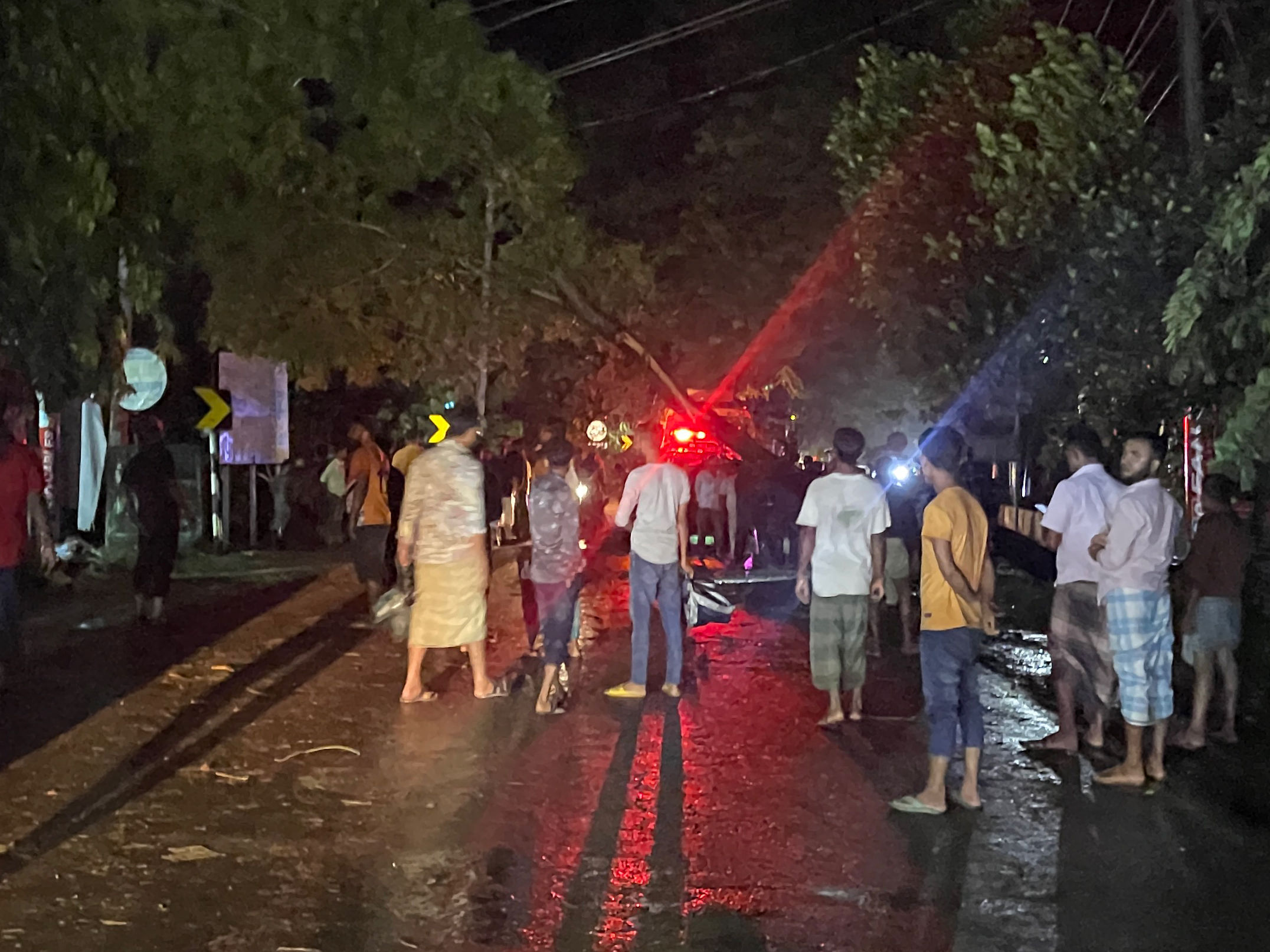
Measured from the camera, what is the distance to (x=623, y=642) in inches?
473

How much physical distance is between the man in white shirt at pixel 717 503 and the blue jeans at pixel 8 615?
38.5ft

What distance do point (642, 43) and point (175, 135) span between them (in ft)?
23.1

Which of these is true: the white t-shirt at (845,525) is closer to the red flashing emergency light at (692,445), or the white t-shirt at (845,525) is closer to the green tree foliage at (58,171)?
the green tree foliage at (58,171)

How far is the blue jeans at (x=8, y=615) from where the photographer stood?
8.67m

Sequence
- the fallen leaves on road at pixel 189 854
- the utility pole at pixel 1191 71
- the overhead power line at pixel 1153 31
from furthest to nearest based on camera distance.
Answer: the overhead power line at pixel 1153 31
the utility pole at pixel 1191 71
the fallen leaves on road at pixel 189 854

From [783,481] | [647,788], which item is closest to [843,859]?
[647,788]

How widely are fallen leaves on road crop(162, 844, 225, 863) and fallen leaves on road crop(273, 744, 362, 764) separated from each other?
59.8 inches

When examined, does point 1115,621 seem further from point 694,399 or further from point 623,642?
point 694,399

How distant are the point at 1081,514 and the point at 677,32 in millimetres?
15763

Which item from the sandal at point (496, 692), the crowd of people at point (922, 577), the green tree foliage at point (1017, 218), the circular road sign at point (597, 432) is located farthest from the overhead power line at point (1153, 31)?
the circular road sign at point (597, 432)

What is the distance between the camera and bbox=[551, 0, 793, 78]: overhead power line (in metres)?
20.8

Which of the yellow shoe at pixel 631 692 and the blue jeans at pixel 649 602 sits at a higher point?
the blue jeans at pixel 649 602

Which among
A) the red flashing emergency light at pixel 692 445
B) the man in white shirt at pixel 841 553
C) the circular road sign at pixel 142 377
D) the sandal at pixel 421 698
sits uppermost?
the circular road sign at pixel 142 377

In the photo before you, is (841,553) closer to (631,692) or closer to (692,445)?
(631,692)
